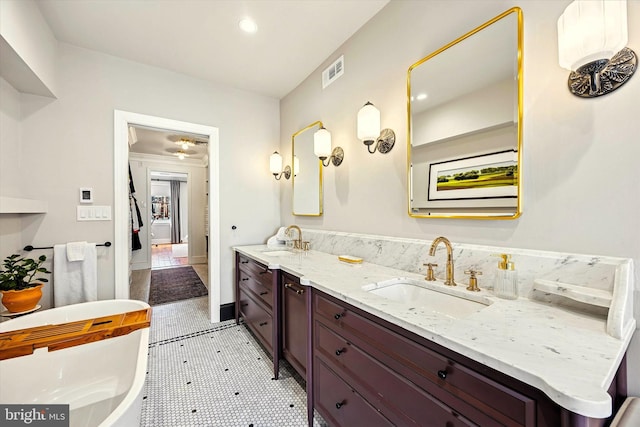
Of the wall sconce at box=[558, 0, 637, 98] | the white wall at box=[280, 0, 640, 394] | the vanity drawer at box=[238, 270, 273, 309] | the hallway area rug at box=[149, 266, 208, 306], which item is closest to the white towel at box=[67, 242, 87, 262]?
the vanity drawer at box=[238, 270, 273, 309]

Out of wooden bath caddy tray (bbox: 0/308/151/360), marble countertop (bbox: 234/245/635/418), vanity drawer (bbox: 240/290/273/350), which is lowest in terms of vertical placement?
vanity drawer (bbox: 240/290/273/350)

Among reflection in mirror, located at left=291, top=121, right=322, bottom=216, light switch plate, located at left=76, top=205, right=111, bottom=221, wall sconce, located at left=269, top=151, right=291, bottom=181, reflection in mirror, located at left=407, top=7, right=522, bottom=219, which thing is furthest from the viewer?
wall sconce, located at left=269, top=151, right=291, bottom=181

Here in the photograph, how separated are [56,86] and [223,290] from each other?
7.83 ft

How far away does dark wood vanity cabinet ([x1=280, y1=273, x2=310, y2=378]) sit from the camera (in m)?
1.63

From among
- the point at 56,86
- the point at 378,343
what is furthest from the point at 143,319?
the point at 56,86

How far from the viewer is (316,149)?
7.72 feet

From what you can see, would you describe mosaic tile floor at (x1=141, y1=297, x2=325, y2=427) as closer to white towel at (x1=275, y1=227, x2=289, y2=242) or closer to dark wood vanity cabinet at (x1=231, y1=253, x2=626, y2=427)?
dark wood vanity cabinet at (x1=231, y1=253, x2=626, y2=427)

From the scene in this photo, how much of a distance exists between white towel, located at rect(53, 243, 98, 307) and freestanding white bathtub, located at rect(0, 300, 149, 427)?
47cm

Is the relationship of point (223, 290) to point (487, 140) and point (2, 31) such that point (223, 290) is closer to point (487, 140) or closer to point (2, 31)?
point (2, 31)

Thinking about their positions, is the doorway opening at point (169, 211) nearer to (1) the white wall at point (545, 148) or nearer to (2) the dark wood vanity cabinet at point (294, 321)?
(2) the dark wood vanity cabinet at point (294, 321)

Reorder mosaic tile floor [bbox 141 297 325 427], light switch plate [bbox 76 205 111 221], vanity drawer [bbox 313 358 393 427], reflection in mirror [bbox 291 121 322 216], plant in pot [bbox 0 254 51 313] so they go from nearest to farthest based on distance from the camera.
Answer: vanity drawer [bbox 313 358 393 427] < mosaic tile floor [bbox 141 297 325 427] < plant in pot [bbox 0 254 51 313] < light switch plate [bbox 76 205 111 221] < reflection in mirror [bbox 291 121 322 216]

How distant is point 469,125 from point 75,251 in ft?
10.1

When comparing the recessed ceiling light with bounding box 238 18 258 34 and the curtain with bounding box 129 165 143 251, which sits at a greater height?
the recessed ceiling light with bounding box 238 18 258 34

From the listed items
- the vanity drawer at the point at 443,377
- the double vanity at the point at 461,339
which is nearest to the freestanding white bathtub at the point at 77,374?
the double vanity at the point at 461,339
